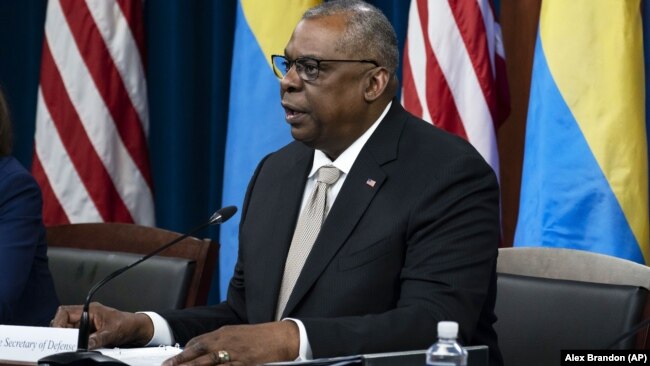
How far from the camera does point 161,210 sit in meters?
5.15

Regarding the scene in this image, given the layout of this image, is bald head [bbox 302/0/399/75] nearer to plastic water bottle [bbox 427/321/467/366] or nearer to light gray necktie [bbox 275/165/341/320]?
light gray necktie [bbox 275/165/341/320]

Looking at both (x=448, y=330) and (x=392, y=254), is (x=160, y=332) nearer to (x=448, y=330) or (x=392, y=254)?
(x=392, y=254)

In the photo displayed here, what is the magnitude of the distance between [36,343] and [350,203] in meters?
0.71

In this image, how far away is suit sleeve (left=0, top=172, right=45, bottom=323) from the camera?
3.04 m

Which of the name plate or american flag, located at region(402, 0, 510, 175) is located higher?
american flag, located at region(402, 0, 510, 175)

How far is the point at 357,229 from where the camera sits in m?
2.44

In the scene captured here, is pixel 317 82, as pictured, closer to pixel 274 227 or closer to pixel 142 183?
pixel 274 227

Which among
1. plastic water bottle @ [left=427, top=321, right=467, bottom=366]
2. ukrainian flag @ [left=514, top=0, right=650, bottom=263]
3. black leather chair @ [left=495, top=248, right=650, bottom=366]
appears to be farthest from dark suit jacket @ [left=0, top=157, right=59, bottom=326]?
plastic water bottle @ [left=427, top=321, right=467, bottom=366]

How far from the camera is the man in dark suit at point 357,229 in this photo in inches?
89.1

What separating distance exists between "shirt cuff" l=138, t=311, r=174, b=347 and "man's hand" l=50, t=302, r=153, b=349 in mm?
11

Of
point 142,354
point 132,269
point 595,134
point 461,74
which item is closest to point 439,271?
point 142,354

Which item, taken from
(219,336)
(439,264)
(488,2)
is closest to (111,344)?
(219,336)

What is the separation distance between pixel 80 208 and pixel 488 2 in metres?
1.86

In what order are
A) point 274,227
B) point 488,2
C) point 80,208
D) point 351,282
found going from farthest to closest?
point 80,208, point 488,2, point 274,227, point 351,282
